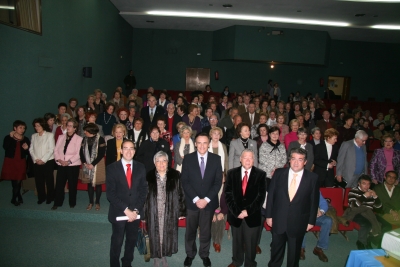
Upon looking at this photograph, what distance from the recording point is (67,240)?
4.13 meters

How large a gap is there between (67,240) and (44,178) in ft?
4.36

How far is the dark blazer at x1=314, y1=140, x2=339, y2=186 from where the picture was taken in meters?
5.14

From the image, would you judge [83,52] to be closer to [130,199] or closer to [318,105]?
[130,199]

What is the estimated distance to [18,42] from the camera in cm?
568

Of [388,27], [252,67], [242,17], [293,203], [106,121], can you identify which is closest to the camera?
[293,203]

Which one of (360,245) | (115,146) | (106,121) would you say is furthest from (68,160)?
(360,245)

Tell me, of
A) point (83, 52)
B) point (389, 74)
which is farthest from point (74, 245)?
point (389, 74)

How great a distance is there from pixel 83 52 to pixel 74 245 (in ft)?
21.4

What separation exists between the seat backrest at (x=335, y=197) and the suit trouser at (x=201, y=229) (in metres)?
2.09

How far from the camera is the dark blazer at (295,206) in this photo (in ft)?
10.6

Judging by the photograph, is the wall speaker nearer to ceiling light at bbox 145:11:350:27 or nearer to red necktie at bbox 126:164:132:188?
ceiling light at bbox 145:11:350:27

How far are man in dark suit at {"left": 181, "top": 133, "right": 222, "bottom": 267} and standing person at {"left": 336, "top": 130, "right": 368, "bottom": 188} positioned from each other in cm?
270

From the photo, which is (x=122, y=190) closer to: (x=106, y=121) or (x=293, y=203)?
(x=293, y=203)

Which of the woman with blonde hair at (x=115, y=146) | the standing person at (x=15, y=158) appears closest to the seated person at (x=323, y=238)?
the woman with blonde hair at (x=115, y=146)
